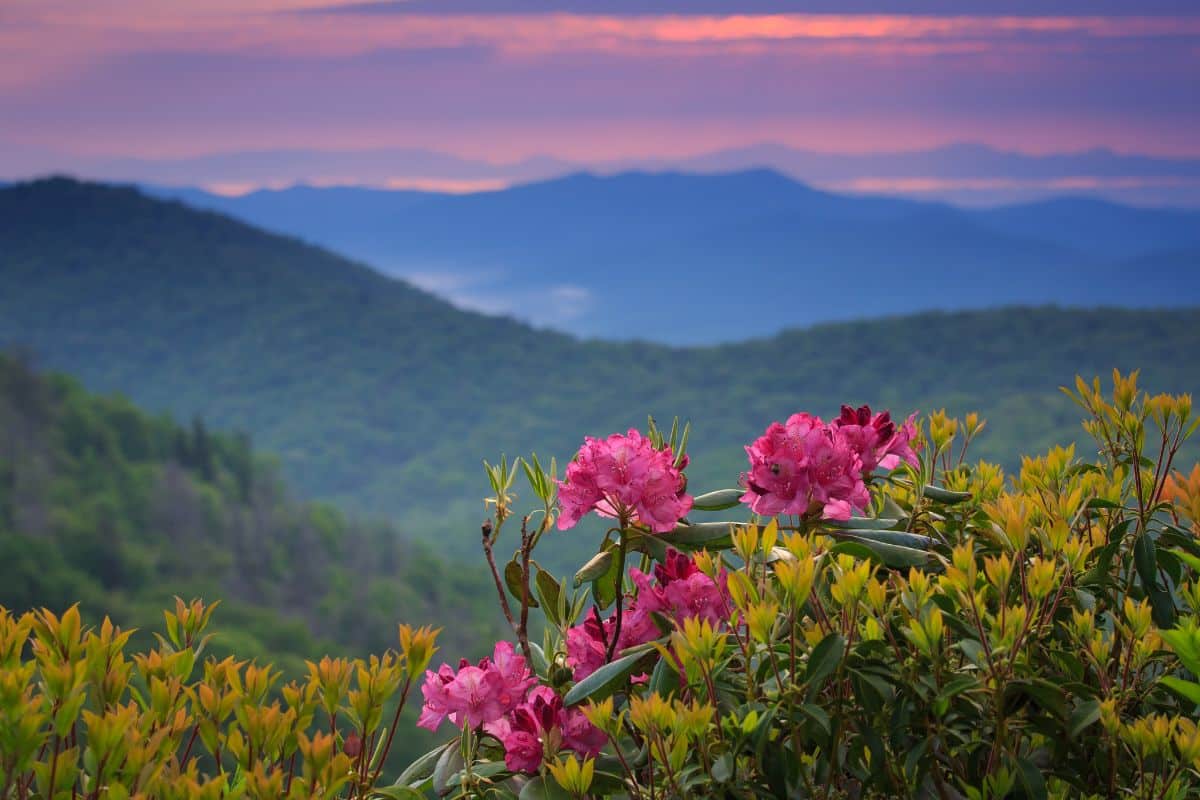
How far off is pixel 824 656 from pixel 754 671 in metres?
0.15

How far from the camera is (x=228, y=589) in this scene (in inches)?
1859

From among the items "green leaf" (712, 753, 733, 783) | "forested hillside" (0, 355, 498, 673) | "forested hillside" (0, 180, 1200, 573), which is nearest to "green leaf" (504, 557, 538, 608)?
"green leaf" (712, 753, 733, 783)

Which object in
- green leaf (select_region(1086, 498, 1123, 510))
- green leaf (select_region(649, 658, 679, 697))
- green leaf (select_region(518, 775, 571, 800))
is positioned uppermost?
green leaf (select_region(1086, 498, 1123, 510))

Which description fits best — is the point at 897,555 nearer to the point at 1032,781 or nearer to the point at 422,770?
the point at 1032,781

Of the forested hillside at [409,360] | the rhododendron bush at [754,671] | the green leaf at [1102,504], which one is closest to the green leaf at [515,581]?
the rhododendron bush at [754,671]

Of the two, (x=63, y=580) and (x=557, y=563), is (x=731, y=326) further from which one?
(x=63, y=580)

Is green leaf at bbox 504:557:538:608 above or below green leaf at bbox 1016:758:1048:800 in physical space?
above

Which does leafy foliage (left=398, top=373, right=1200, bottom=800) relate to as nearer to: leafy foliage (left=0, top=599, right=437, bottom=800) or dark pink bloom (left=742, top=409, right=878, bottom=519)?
dark pink bloom (left=742, top=409, right=878, bottom=519)

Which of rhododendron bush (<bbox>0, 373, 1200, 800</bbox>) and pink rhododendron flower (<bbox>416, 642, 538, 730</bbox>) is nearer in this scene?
rhododendron bush (<bbox>0, 373, 1200, 800</bbox>)

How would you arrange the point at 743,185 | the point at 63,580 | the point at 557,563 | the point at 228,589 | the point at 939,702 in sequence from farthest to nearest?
the point at 743,185
the point at 557,563
the point at 228,589
the point at 63,580
the point at 939,702

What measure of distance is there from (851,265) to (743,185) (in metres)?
17.8

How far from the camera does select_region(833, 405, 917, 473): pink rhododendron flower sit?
4.70ft

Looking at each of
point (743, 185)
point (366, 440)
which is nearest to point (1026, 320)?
point (366, 440)

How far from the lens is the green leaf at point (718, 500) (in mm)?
1421
